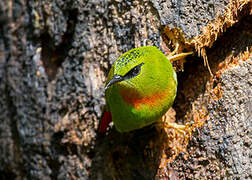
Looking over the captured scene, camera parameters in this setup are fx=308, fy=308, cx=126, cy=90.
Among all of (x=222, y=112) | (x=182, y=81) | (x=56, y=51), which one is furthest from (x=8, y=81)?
(x=222, y=112)

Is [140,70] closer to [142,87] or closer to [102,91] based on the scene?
[142,87]

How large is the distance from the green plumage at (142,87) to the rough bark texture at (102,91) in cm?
30

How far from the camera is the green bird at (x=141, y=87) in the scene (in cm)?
175

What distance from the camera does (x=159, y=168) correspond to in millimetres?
2070

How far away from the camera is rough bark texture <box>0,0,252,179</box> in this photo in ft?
6.31

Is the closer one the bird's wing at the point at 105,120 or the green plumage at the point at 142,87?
the green plumage at the point at 142,87

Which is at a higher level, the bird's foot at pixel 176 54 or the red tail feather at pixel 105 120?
the bird's foot at pixel 176 54

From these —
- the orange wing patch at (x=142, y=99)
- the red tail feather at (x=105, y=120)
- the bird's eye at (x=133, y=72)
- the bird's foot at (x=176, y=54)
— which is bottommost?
the red tail feather at (x=105, y=120)

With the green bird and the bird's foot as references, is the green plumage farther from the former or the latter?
the bird's foot

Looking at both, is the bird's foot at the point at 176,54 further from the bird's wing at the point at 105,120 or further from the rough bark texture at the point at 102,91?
the bird's wing at the point at 105,120

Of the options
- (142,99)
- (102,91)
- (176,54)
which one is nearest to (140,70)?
(142,99)

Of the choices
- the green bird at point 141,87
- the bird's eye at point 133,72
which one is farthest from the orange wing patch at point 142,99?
the bird's eye at point 133,72

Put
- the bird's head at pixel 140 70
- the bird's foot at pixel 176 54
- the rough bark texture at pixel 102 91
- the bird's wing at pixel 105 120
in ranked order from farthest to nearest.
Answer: the bird's wing at pixel 105 120 → the bird's foot at pixel 176 54 → the rough bark texture at pixel 102 91 → the bird's head at pixel 140 70

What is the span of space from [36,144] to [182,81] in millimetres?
1244
